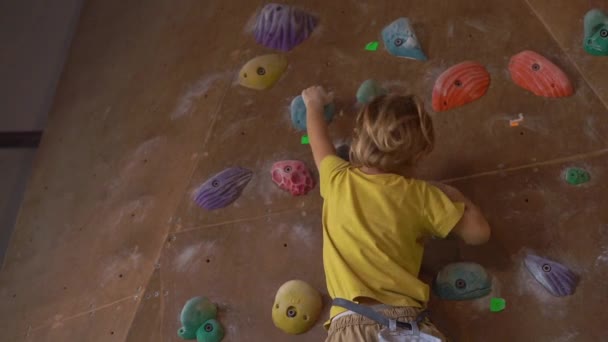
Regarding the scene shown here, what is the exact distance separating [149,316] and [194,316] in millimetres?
164

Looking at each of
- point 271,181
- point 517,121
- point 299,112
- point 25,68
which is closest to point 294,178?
point 271,181

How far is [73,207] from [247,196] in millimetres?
808

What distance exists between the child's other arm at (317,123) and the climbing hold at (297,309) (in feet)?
1.17

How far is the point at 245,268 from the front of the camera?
1888mm

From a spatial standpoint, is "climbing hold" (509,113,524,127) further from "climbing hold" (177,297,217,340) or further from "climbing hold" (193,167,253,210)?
"climbing hold" (177,297,217,340)

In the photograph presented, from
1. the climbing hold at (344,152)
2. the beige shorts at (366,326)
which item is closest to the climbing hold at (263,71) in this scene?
the climbing hold at (344,152)

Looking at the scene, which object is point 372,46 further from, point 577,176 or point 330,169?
point 577,176

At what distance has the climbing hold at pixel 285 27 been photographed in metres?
2.22

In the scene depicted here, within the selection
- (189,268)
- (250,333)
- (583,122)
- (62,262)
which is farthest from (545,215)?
(62,262)

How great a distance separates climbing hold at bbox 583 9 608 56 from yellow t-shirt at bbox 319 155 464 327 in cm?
76

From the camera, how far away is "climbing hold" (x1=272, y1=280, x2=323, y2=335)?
1.75 m

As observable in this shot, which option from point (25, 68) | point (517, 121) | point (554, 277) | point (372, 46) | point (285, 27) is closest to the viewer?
point (554, 277)

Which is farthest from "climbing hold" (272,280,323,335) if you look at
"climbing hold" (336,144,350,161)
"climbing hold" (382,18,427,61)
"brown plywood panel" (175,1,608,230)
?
"climbing hold" (382,18,427,61)

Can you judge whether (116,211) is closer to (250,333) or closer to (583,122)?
(250,333)
